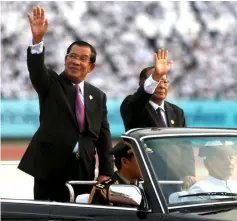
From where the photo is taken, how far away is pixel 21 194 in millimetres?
10234

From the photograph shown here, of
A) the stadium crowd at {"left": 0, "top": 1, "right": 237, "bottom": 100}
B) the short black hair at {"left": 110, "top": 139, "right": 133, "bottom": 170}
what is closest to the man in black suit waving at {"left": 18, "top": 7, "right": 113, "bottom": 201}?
the short black hair at {"left": 110, "top": 139, "right": 133, "bottom": 170}

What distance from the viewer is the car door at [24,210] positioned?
4.71 meters

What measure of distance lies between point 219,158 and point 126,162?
0.55m

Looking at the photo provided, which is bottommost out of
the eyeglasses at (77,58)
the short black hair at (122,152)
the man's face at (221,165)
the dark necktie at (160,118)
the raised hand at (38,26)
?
the man's face at (221,165)

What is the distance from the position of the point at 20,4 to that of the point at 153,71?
11.7 m

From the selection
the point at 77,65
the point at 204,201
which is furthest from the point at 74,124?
the point at 204,201

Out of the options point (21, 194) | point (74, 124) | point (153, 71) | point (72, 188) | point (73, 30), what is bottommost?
point (21, 194)

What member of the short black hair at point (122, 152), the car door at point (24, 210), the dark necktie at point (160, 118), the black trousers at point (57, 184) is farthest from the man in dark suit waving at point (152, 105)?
the car door at point (24, 210)

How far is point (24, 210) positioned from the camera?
15.7ft

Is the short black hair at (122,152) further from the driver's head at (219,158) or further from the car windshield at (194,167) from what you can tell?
the driver's head at (219,158)

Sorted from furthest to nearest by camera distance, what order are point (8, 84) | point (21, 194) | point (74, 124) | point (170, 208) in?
point (8, 84) → point (21, 194) → point (74, 124) → point (170, 208)

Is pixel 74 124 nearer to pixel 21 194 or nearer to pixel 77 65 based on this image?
pixel 77 65

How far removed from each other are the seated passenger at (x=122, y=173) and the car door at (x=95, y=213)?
6.4 inches

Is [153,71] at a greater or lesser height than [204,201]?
greater
